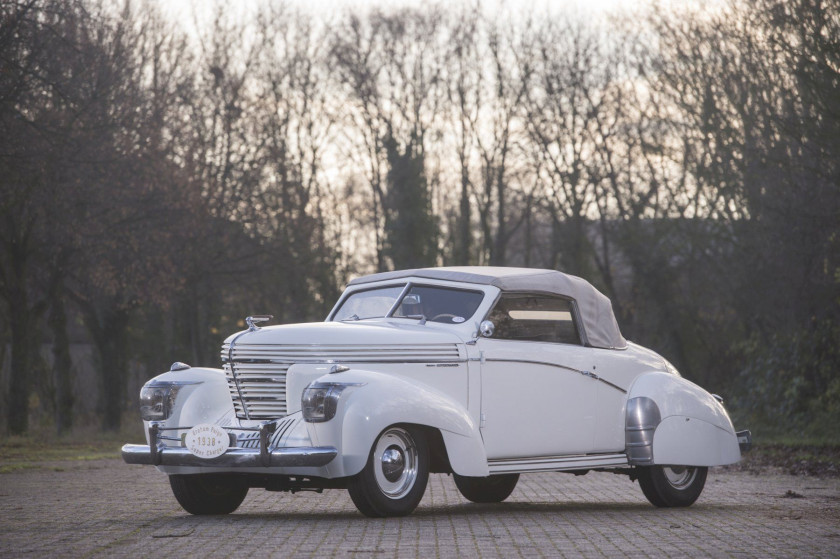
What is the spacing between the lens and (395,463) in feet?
30.1

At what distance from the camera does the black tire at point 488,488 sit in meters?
11.8

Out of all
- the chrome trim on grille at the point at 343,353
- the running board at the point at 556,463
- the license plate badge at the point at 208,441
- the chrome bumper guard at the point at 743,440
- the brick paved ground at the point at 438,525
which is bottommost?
the brick paved ground at the point at 438,525

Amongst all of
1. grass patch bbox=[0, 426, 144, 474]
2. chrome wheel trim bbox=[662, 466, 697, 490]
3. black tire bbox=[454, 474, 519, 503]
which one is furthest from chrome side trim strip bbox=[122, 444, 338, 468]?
grass patch bbox=[0, 426, 144, 474]

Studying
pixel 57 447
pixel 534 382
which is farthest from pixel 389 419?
pixel 57 447

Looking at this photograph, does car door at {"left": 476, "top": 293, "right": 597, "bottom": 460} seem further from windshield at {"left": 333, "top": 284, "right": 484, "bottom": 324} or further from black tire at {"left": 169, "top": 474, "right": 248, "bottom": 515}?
black tire at {"left": 169, "top": 474, "right": 248, "bottom": 515}

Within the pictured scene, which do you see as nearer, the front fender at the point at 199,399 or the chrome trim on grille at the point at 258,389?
the chrome trim on grille at the point at 258,389

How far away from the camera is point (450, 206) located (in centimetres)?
4884

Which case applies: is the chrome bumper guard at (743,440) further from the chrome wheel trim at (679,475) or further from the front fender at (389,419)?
the front fender at (389,419)

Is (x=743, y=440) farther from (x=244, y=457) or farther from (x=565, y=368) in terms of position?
(x=244, y=457)

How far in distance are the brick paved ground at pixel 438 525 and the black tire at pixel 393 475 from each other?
0.14 m

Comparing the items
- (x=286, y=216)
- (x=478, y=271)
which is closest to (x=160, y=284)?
(x=286, y=216)

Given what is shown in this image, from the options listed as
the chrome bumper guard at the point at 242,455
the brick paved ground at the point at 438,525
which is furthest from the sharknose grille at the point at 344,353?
the brick paved ground at the point at 438,525

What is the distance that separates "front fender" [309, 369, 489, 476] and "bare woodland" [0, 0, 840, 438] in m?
9.42

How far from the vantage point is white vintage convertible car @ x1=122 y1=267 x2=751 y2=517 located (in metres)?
9.00
